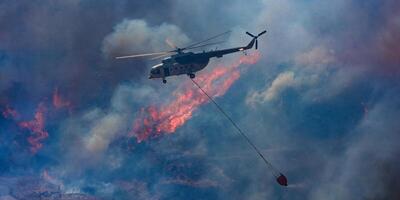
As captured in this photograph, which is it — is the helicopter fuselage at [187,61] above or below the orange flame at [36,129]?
below

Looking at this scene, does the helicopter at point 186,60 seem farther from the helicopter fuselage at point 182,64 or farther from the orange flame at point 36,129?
the orange flame at point 36,129

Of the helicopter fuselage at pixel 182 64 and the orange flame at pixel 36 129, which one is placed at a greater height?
the orange flame at pixel 36 129

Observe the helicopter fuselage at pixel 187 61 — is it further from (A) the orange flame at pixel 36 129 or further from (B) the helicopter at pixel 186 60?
(A) the orange flame at pixel 36 129

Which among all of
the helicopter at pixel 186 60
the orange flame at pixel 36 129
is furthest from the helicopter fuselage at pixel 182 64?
the orange flame at pixel 36 129

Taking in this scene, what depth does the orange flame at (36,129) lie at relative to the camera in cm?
7806

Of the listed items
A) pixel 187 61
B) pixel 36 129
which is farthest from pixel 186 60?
pixel 36 129

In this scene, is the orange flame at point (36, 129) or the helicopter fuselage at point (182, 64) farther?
the orange flame at point (36, 129)

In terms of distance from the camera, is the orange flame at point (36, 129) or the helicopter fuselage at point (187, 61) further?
the orange flame at point (36, 129)

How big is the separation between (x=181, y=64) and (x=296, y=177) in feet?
99.6

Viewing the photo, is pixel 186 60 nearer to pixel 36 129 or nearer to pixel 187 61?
pixel 187 61

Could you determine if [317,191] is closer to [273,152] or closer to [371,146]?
[371,146]

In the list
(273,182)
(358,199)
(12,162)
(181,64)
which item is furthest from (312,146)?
(12,162)

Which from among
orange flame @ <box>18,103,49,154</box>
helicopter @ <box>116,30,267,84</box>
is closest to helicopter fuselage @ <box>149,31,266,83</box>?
helicopter @ <box>116,30,267,84</box>

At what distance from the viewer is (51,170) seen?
3009 inches
